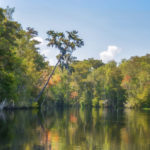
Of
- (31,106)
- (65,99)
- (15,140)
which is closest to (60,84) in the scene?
(65,99)

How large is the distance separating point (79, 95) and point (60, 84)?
808 cm

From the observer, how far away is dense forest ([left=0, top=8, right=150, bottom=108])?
141 feet

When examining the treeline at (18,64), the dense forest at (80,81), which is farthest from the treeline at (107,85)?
→ the treeline at (18,64)

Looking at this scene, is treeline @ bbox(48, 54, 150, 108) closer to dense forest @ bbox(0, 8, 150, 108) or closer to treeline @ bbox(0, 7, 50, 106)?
dense forest @ bbox(0, 8, 150, 108)

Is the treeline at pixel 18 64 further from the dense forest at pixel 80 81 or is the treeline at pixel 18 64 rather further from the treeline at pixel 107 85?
the treeline at pixel 107 85

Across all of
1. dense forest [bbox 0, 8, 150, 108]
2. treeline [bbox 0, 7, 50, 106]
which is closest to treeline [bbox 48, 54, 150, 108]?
dense forest [bbox 0, 8, 150, 108]

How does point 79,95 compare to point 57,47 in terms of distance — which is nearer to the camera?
point 57,47

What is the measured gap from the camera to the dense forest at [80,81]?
4311 centimetres

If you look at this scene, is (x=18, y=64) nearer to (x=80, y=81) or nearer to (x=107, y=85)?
(x=107, y=85)

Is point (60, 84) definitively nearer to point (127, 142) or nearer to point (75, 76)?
point (75, 76)

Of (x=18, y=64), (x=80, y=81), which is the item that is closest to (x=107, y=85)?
(x=80, y=81)

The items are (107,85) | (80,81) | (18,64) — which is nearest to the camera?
(18,64)

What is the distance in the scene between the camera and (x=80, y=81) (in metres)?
79.8

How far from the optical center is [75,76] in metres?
80.0
